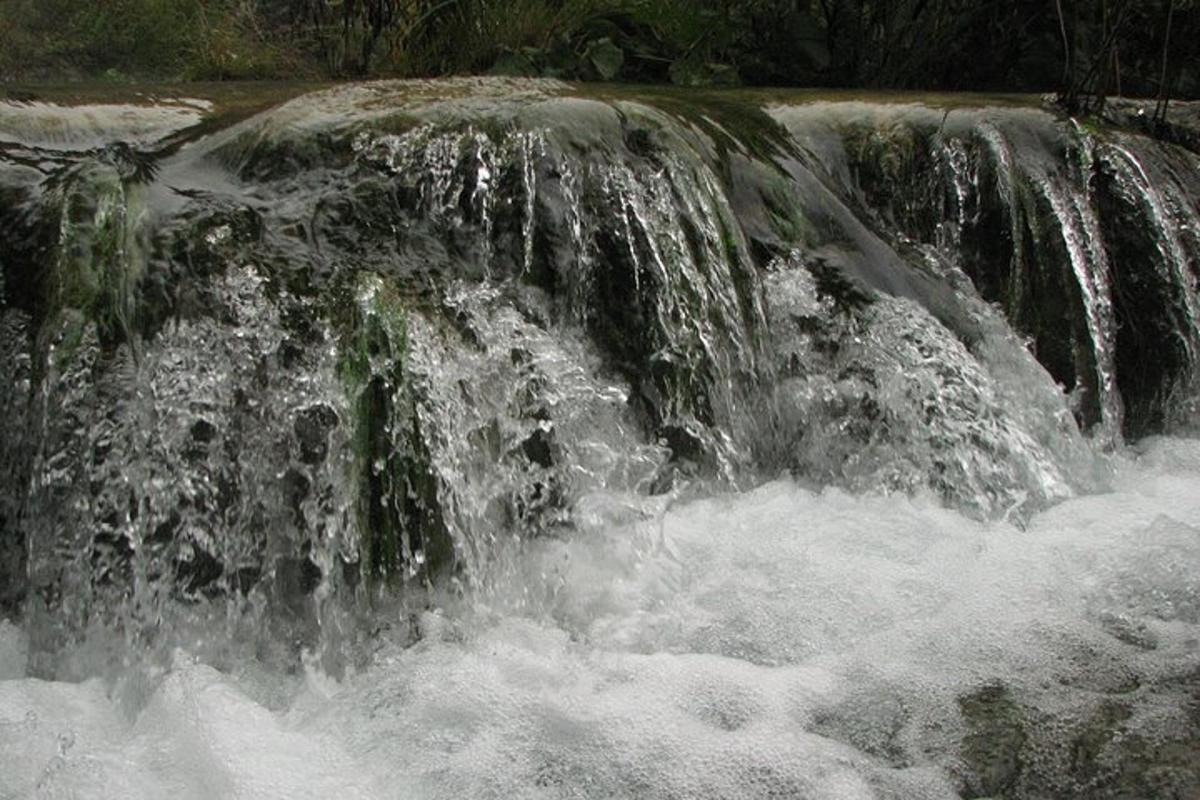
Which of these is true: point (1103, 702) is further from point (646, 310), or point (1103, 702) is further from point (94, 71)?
point (94, 71)

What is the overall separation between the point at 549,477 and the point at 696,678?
0.77 meters

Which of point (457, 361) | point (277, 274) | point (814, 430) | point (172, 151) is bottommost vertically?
point (814, 430)

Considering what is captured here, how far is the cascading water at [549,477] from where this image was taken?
2.11 metres

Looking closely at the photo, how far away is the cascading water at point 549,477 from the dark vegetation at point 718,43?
2.12m

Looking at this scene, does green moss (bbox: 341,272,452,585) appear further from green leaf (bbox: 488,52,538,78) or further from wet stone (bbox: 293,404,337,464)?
green leaf (bbox: 488,52,538,78)

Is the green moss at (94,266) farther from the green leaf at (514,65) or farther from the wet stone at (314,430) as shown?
the green leaf at (514,65)

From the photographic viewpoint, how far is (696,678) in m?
2.27

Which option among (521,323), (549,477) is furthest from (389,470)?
(521,323)

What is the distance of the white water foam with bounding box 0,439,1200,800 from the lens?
6.57ft

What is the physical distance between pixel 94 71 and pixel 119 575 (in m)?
5.04

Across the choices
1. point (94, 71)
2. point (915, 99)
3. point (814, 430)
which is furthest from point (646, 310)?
point (94, 71)

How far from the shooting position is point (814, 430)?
3303 mm

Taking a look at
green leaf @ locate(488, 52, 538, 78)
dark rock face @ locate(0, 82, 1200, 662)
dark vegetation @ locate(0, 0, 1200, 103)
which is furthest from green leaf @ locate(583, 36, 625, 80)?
dark rock face @ locate(0, 82, 1200, 662)

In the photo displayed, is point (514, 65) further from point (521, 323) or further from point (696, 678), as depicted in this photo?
point (696, 678)
